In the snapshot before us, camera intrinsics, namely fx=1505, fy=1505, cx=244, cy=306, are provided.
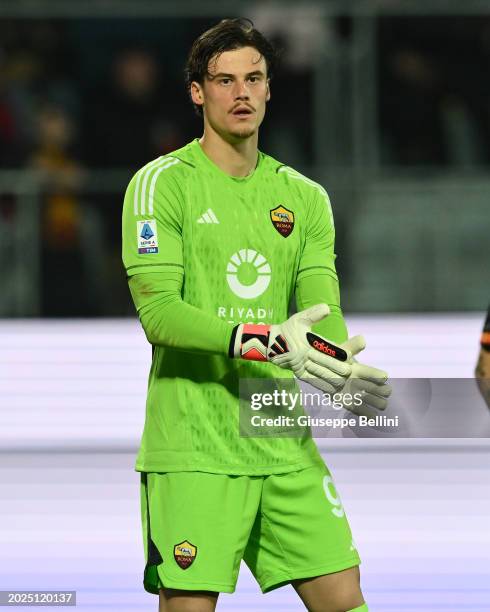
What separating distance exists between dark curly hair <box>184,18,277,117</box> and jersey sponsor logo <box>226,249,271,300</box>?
46 cm

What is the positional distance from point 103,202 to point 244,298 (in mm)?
7014

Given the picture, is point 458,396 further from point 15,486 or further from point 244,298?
point 15,486

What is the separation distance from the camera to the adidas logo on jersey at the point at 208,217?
3.62 m

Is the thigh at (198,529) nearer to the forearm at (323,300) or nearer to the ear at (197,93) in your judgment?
the forearm at (323,300)

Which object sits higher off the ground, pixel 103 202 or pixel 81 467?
pixel 103 202

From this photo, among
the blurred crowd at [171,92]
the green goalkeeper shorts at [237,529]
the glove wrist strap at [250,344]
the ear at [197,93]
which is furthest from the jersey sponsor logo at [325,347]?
the blurred crowd at [171,92]

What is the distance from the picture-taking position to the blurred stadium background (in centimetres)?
662

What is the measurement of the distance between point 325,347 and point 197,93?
2.57 ft

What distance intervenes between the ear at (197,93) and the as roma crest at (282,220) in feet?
1.09

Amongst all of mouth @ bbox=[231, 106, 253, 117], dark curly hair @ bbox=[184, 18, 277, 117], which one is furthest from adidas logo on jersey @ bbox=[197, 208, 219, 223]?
dark curly hair @ bbox=[184, 18, 277, 117]

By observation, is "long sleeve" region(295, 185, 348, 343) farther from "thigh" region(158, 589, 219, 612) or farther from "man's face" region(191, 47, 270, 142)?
"thigh" region(158, 589, 219, 612)

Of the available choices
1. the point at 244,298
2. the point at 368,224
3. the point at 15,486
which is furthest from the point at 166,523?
the point at 368,224

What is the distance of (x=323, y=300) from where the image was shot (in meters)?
3.74

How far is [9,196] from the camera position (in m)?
10.4
